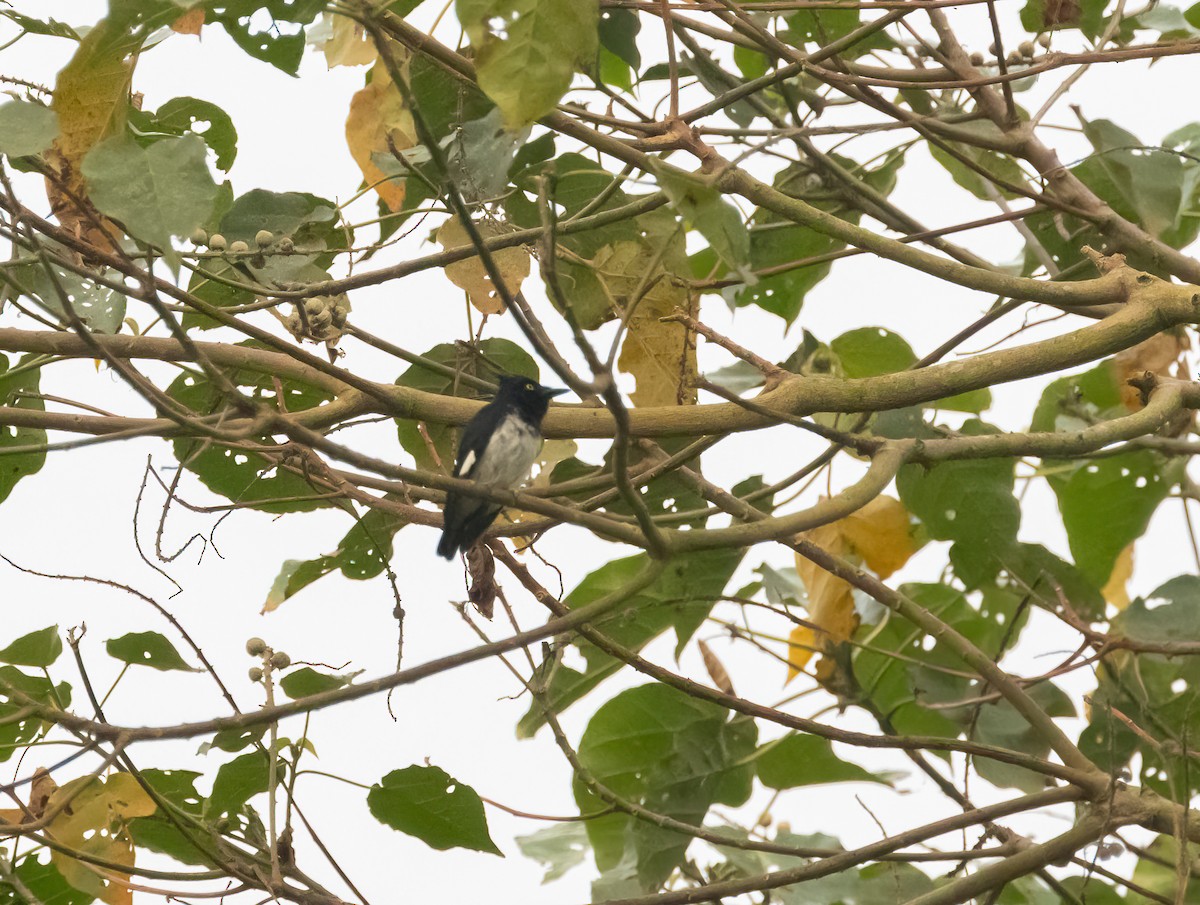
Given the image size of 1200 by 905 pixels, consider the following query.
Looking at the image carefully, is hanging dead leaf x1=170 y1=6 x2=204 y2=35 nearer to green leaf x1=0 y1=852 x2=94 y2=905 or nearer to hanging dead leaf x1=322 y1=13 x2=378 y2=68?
hanging dead leaf x1=322 y1=13 x2=378 y2=68

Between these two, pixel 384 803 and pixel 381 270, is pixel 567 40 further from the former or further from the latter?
pixel 384 803

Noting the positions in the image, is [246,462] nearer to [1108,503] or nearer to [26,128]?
[26,128]

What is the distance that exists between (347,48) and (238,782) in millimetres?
2019

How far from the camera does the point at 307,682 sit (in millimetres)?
3240

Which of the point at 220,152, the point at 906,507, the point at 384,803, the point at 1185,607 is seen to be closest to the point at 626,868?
the point at 384,803

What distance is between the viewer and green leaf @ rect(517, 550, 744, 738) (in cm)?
371

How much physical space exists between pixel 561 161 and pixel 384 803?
6.05 ft

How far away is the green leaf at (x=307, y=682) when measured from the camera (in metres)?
3.20

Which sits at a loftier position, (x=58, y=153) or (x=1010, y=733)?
(x=58, y=153)

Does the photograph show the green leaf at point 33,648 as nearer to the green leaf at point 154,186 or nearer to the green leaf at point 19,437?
the green leaf at point 19,437

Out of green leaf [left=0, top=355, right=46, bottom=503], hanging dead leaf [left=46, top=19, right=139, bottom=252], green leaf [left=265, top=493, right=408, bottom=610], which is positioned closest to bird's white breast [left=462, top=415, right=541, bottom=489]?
green leaf [left=265, top=493, right=408, bottom=610]

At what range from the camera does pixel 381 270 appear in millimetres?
3420

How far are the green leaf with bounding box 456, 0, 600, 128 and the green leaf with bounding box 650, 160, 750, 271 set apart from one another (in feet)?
0.70

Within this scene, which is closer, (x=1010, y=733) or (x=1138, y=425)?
(x=1138, y=425)
